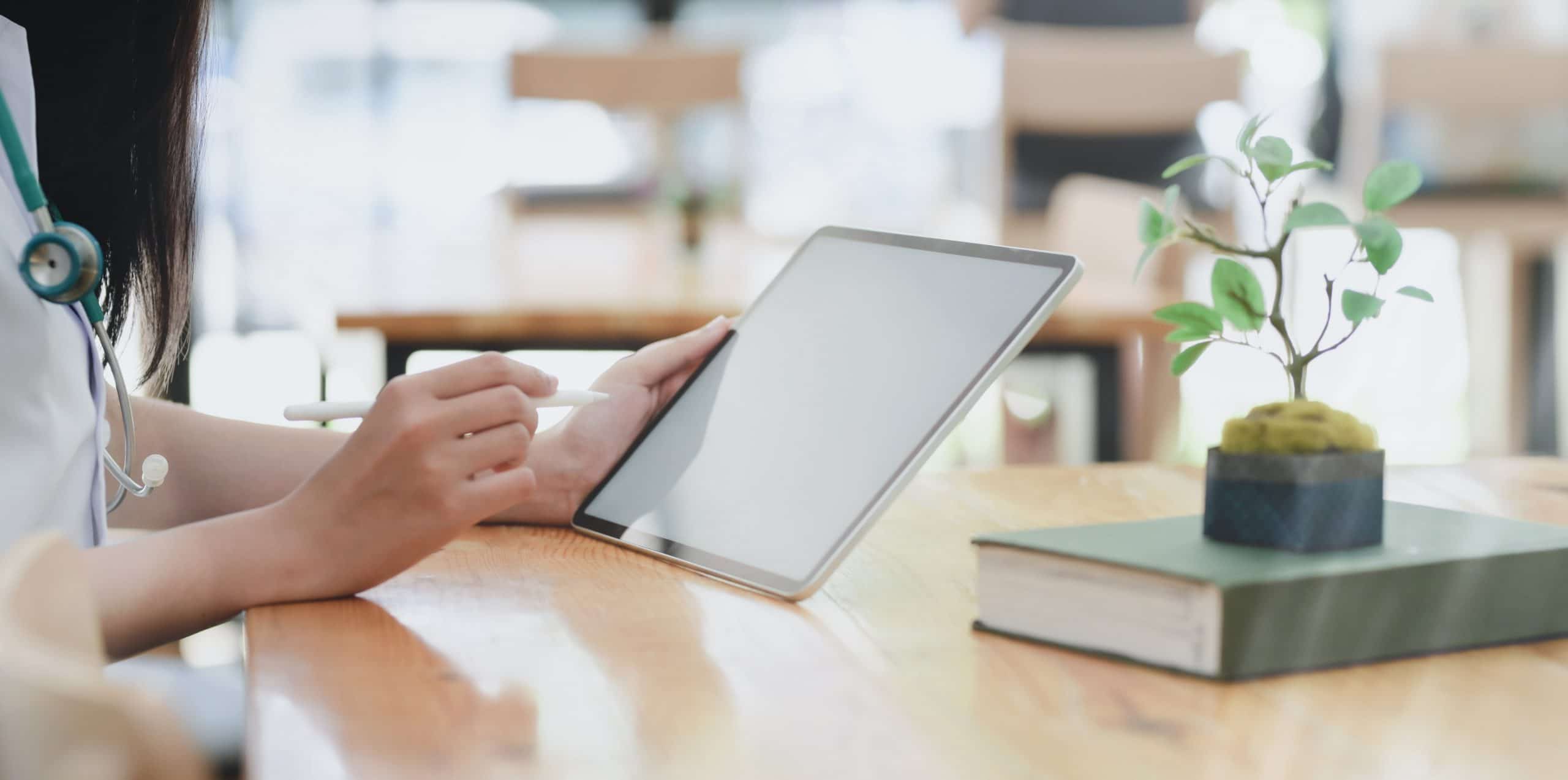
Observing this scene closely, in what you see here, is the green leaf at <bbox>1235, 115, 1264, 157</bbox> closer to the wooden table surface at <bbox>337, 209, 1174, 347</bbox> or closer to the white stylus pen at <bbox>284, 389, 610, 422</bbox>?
the white stylus pen at <bbox>284, 389, 610, 422</bbox>

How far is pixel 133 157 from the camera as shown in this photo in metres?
0.97

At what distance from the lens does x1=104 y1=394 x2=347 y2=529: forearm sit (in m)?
0.96

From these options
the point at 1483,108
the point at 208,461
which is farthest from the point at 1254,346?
the point at 1483,108

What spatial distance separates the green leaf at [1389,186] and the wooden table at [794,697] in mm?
189

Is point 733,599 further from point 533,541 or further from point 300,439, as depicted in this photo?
point 300,439

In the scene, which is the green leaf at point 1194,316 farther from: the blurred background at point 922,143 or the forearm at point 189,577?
the blurred background at point 922,143

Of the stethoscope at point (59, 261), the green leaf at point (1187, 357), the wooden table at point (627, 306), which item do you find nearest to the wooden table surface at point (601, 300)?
the wooden table at point (627, 306)

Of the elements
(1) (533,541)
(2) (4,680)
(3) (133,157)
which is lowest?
(1) (533,541)

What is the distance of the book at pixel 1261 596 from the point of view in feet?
1.76

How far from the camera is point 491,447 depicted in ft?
2.25

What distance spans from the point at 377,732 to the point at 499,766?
0.06 m

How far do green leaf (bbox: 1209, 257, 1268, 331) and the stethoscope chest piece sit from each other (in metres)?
0.51

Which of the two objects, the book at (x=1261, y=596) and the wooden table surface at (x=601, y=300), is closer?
the book at (x=1261, y=596)

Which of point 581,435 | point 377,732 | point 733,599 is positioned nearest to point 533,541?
point 581,435
